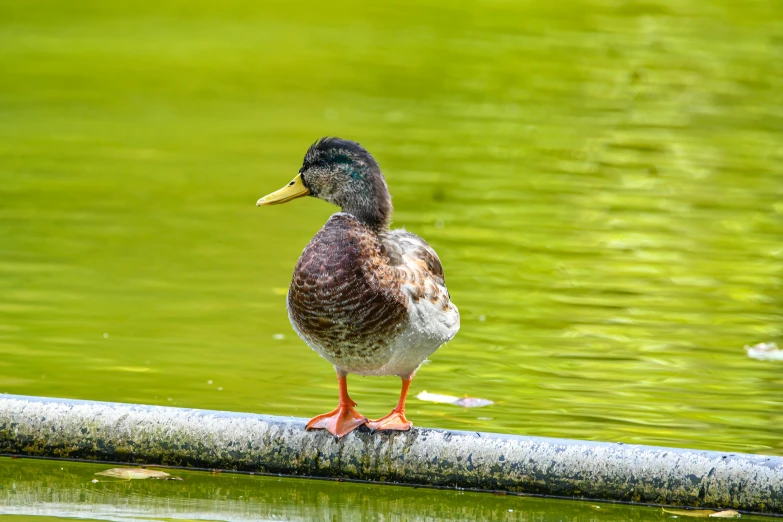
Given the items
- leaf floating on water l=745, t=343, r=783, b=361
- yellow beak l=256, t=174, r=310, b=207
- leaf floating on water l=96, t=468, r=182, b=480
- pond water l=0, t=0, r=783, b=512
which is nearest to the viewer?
leaf floating on water l=96, t=468, r=182, b=480

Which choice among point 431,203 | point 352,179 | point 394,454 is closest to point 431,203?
point 431,203

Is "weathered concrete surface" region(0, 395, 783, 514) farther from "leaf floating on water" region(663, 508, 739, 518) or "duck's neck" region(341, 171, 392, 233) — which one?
"duck's neck" region(341, 171, 392, 233)

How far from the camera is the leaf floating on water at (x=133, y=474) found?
5301 mm

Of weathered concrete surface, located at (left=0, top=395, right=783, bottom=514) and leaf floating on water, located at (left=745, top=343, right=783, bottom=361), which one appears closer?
weathered concrete surface, located at (left=0, top=395, right=783, bottom=514)

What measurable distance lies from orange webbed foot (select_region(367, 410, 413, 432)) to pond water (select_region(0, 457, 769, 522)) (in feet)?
0.85

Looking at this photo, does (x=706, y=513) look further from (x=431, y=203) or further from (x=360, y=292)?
(x=431, y=203)

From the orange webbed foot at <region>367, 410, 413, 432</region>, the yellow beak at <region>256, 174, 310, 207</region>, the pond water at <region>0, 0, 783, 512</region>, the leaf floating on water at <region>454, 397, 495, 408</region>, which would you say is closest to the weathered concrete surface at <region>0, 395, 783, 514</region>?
the orange webbed foot at <region>367, 410, 413, 432</region>

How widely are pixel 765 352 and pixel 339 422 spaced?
3.19 meters

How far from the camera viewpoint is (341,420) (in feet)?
17.5

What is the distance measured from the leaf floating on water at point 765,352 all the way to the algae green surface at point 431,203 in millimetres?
106

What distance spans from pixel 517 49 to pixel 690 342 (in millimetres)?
10559

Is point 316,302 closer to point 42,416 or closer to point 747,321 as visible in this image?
point 42,416

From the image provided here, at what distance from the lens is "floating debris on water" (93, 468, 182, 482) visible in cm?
530

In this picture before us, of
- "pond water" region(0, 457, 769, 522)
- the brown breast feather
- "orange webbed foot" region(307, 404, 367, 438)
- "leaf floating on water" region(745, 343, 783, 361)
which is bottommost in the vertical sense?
"pond water" region(0, 457, 769, 522)
